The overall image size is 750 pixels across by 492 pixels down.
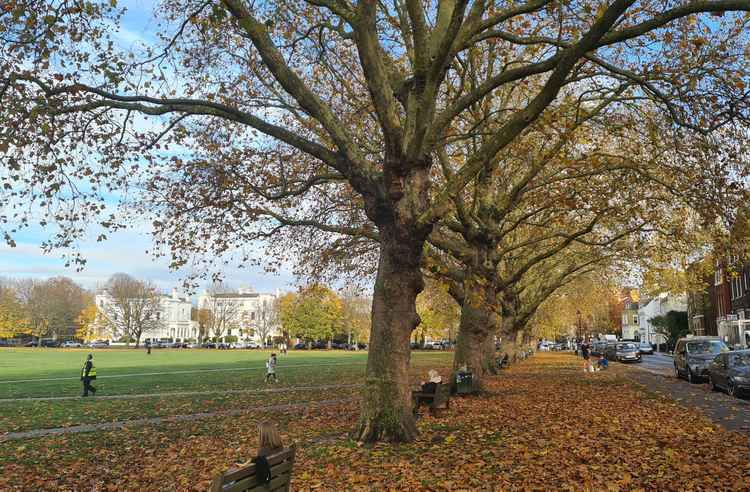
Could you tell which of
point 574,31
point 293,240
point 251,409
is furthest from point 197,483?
point 293,240

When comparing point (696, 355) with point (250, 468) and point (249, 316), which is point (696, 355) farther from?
point (249, 316)

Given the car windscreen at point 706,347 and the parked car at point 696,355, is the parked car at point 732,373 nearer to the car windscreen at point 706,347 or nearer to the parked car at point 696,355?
the parked car at point 696,355

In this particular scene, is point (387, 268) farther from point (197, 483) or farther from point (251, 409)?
point (251, 409)

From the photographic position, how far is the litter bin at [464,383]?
17406 mm

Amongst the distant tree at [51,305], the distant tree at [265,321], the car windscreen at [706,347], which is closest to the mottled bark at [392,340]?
the car windscreen at [706,347]

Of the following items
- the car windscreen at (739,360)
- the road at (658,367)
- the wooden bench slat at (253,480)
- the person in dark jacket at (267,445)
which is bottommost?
the road at (658,367)

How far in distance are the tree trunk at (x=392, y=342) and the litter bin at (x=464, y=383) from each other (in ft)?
25.4

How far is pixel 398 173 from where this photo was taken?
32.0 feet

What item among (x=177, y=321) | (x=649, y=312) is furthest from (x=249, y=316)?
(x=649, y=312)

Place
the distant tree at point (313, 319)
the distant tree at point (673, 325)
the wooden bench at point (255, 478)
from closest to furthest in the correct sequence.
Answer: the wooden bench at point (255, 478) < the distant tree at point (673, 325) < the distant tree at point (313, 319)

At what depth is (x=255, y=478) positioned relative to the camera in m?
4.23

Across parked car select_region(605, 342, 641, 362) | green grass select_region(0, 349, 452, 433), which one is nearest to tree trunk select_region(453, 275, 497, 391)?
green grass select_region(0, 349, 452, 433)

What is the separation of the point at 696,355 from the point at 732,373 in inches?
278

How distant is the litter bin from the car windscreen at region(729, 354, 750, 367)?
31.7 feet
